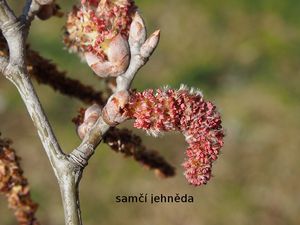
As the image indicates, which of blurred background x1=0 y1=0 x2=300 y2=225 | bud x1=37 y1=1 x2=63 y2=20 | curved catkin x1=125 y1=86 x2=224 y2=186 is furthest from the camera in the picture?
blurred background x1=0 y1=0 x2=300 y2=225

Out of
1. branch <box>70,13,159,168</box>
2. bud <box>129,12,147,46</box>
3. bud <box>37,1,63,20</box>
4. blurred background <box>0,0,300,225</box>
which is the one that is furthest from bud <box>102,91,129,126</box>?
blurred background <box>0,0,300,225</box>

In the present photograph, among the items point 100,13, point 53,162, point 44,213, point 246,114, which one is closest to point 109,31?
point 100,13

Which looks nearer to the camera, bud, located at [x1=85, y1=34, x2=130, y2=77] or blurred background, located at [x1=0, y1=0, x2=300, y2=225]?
bud, located at [x1=85, y1=34, x2=130, y2=77]

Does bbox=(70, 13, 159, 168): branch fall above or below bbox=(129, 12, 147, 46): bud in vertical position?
below

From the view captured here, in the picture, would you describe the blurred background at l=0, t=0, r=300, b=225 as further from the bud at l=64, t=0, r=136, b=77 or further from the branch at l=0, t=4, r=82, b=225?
the branch at l=0, t=4, r=82, b=225

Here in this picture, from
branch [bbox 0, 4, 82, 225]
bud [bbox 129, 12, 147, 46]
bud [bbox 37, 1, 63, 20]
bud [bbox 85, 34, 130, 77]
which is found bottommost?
branch [bbox 0, 4, 82, 225]

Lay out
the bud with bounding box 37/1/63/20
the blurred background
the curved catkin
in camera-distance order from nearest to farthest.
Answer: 1. the curved catkin
2. the bud with bounding box 37/1/63/20
3. the blurred background

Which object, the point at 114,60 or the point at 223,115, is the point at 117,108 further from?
the point at 223,115
